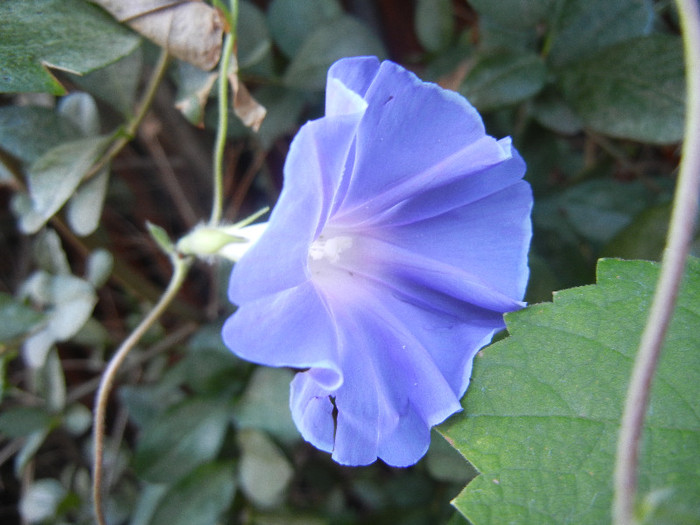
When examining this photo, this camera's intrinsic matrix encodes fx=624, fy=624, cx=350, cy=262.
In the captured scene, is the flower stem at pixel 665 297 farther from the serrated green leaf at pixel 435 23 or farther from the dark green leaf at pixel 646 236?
the serrated green leaf at pixel 435 23

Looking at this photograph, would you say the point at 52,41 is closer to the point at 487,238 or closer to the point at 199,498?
the point at 487,238

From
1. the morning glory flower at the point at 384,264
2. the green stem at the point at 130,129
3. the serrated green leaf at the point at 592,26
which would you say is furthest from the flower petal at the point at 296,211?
the serrated green leaf at the point at 592,26

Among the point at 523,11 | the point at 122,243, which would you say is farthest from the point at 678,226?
the point at 122,243

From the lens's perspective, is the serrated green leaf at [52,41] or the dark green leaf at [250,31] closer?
the serrated green leaf at [52,41]

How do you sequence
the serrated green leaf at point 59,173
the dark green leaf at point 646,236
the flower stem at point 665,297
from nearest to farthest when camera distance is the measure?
the flower stem at point 665,297
the serrated green leaf at point 59,173
the dark green leaf at point 646,236

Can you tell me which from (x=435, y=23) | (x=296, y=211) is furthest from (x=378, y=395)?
(x=435, y=23)

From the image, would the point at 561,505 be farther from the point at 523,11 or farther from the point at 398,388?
the point at 523,11
